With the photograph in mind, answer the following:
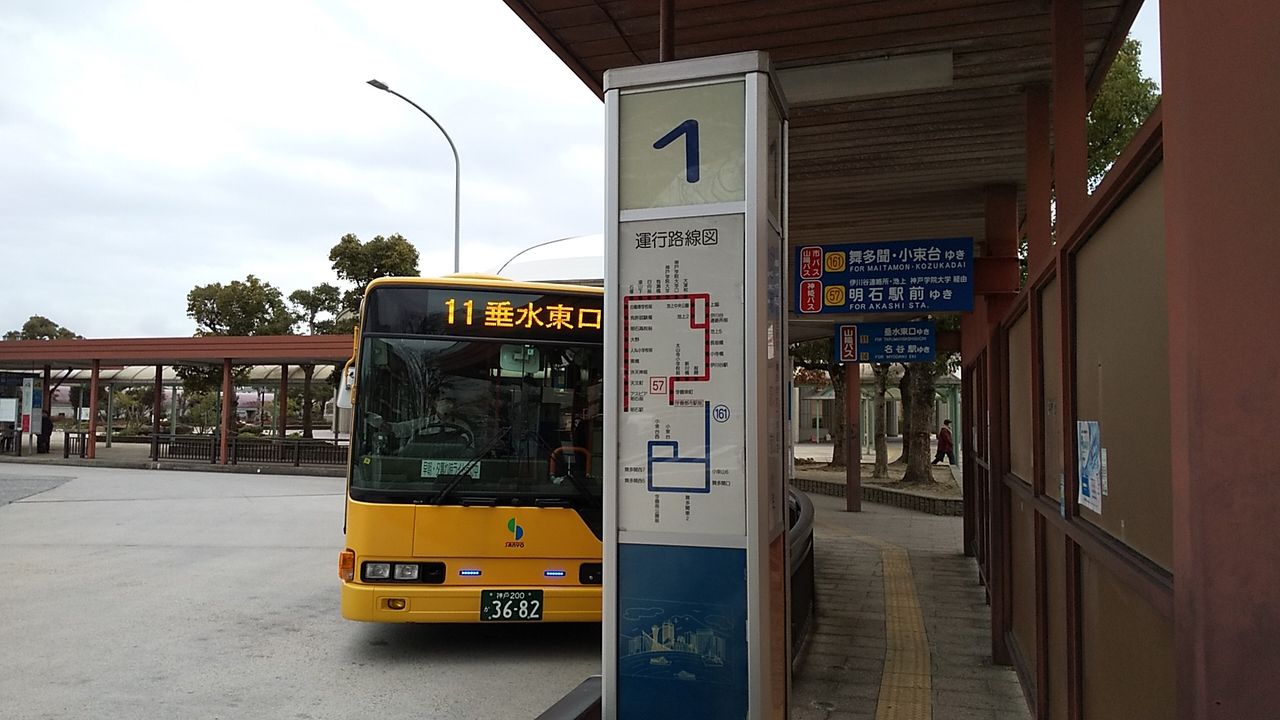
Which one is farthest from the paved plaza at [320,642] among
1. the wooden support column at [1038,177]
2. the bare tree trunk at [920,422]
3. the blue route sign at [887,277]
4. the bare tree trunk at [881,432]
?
the bare tree trunk at [881,432]

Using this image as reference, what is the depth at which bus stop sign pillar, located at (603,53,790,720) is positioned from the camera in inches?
137

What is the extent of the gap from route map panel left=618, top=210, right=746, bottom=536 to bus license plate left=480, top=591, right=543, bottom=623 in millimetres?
3081

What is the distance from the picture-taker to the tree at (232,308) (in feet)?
118

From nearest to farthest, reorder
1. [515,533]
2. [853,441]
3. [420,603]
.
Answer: [420,603] → [515,533] → [853,441]

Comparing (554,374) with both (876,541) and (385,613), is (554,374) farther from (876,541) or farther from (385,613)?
(876,541)

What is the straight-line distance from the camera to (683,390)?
11.7ft

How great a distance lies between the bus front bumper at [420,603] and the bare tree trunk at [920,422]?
13.8m

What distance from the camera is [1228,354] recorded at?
1682 millimetres

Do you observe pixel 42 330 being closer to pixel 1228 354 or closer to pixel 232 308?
pixel 232 308

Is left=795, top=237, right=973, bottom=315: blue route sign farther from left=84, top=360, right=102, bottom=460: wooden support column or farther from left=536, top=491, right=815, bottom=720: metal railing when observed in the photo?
left=84, top=360, right=102, bottom=460: wooden support column

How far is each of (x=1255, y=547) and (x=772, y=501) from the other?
214cm

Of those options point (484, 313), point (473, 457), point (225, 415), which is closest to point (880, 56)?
point (484, 313)

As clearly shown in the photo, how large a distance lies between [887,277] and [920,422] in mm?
10757

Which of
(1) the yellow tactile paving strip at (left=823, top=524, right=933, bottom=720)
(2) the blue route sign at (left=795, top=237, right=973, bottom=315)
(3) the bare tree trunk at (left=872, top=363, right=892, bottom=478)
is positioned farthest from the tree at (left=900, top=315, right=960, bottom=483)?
(2) the blue route sign at (left=795, top=237, right=973, bottom=315)
